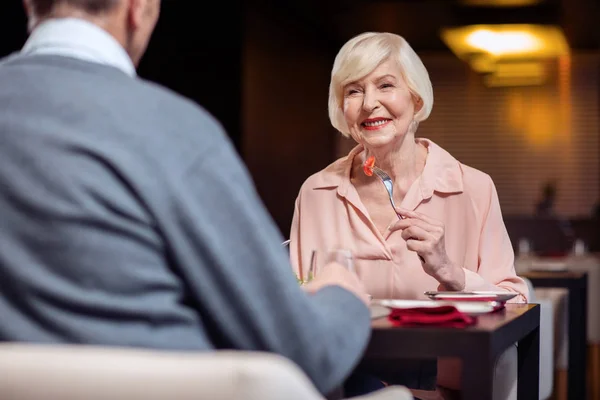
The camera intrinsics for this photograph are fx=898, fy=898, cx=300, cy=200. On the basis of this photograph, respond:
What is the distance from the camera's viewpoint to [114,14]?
3.81ft

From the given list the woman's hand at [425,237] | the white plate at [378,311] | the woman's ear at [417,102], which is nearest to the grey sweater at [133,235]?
the white plate at [378,311]

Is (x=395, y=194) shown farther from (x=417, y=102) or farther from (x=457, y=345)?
(x=457, y=345)

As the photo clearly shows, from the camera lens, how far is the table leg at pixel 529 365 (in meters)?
1.91

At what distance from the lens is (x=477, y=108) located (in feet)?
36.3

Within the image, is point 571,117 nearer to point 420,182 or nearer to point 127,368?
point 420,182

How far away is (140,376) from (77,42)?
0.45m

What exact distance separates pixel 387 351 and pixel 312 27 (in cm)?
835

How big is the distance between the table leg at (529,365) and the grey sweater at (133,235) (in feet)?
3.14

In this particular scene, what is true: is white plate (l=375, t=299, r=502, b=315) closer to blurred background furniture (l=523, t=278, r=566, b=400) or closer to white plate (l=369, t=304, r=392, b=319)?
white plate (l=369, t=304, r=392, b=319)

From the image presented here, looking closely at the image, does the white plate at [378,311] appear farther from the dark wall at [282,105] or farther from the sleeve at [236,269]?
the dark wall at [282,105]

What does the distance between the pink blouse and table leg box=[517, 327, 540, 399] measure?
158mm

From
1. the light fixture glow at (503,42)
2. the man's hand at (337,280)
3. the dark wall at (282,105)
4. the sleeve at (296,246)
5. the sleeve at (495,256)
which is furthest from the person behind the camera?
the light fixture glow at (503,42)

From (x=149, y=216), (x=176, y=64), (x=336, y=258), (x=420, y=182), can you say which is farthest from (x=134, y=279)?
(x=176, y=64)

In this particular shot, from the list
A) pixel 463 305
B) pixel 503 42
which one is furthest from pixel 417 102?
pixel 503 42
